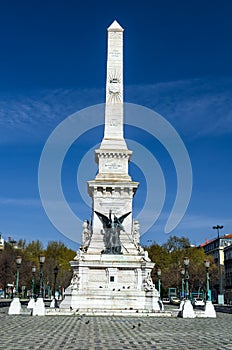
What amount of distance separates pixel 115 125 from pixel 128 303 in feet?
50.6

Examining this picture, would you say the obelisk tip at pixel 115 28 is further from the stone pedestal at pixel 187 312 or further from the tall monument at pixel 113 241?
the stone pedestal at pixel 187 312

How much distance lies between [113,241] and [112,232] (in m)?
0.73

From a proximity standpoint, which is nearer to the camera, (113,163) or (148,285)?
(148,285)

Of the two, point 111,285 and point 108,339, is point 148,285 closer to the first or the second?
point 111,285

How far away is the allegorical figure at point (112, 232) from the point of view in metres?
33.4

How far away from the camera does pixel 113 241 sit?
33656 mm

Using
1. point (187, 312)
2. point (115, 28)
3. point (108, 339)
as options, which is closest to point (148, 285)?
point (187, 312)

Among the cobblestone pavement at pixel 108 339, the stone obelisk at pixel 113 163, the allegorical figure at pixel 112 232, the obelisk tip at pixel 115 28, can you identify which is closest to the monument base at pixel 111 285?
the allegorical figure at pixel 112 232

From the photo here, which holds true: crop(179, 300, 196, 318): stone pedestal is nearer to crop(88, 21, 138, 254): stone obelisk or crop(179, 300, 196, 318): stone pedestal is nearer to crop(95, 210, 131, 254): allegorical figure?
crop(95, 210, 131, 254): allegorical figure

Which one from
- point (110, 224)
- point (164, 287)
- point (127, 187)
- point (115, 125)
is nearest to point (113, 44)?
point (115, 125)

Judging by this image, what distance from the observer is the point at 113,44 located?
41.7m

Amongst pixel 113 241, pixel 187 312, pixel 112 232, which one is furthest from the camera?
pixel 112 232

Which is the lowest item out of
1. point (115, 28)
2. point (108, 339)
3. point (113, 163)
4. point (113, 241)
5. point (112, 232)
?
point (108, 339)

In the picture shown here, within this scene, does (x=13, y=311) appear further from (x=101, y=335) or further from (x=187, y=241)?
(x=187, y=241)
